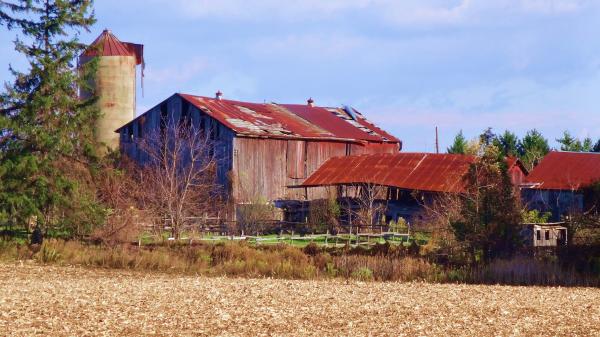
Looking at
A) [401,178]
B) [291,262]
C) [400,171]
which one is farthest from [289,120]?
[291,262]

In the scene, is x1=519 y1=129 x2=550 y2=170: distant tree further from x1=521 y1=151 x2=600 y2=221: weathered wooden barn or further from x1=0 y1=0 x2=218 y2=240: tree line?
x1=0 y1=0 x2=218 y2=240: tree line

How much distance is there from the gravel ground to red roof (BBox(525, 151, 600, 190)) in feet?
81.9

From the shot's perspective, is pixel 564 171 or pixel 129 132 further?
pixel 129 132

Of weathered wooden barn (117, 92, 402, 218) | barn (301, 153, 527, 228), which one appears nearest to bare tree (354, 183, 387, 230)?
barn (301, 153, 527, 228)

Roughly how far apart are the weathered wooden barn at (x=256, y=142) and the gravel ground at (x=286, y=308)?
2508 cm

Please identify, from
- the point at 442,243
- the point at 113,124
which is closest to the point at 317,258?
the point at 442,243

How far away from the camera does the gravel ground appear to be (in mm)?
17391

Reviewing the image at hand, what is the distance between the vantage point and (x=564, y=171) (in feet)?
168

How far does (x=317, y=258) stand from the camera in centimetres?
3194

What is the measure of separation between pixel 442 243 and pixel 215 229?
624 inches

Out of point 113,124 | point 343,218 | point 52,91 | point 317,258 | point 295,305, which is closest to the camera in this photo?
point 295,305

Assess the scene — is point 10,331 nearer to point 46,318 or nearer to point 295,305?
point 46,318

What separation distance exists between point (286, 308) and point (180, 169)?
1313 inches

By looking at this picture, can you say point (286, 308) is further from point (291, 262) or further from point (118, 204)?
point (118, 204)
